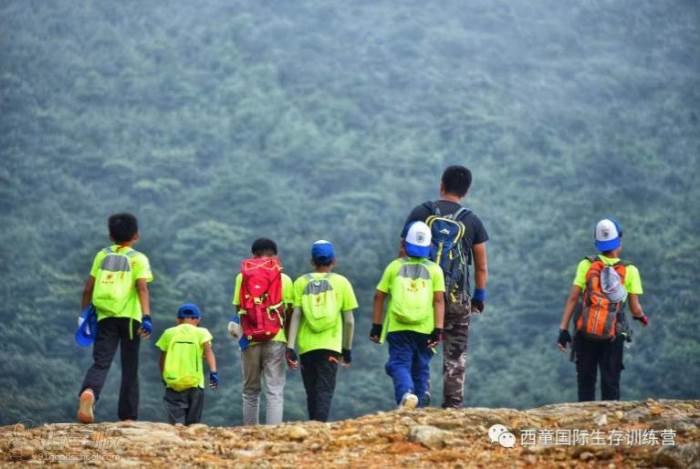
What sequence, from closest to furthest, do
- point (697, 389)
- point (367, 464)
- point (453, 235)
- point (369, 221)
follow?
1. point (367, 464)
2. point (453, 235)
3. point (697, 389)
4. point (369, 221)

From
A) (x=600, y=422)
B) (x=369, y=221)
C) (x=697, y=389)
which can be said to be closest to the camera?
(x=600, y=422)

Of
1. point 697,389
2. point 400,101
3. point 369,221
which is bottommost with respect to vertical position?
point 697,389

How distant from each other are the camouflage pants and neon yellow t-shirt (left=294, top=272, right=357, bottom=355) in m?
0.73

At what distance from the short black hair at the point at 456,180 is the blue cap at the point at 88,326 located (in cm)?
280

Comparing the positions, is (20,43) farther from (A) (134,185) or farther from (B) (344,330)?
(B) (344,330)

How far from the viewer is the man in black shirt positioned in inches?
344

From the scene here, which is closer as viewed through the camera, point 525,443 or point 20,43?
point 525,443

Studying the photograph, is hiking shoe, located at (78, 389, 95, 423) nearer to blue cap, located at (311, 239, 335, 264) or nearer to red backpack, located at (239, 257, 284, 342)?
red backpack, located at (239, 257, 284, 342)

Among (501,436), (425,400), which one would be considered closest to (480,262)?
(425,400)

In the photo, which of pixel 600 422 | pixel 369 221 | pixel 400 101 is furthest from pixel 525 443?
pixel 400 101

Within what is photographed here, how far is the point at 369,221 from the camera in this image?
55.8 meters

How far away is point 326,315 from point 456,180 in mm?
1388

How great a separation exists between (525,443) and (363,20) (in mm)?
67760

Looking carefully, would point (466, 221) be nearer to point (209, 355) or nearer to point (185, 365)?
point (209, 355)
